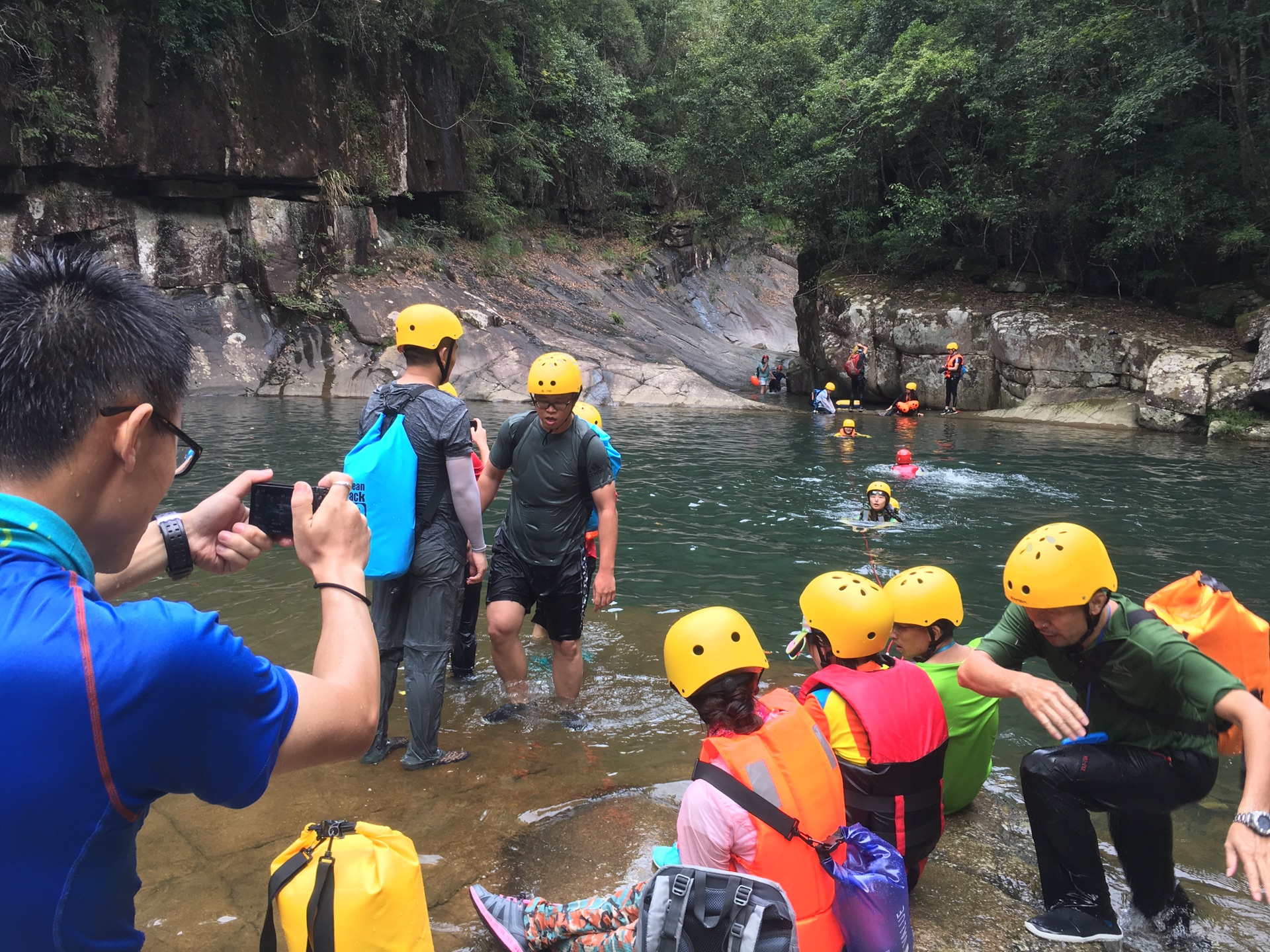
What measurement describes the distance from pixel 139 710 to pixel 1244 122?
24.9 meters

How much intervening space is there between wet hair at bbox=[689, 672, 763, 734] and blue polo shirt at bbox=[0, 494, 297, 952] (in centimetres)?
161

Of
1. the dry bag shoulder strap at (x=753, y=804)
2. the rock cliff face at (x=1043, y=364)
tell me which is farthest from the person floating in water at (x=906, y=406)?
the dry bag shoulder strap at (x=753, y=804)

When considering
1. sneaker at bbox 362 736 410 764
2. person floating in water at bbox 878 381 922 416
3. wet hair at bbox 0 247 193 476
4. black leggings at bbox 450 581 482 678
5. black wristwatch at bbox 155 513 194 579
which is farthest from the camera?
person floating in water at bbox 878 381 922 416

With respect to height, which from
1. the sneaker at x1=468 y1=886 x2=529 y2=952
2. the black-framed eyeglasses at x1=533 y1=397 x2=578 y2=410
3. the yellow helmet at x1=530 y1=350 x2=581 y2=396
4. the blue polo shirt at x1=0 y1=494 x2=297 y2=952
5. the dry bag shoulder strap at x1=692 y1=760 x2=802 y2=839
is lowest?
the sneaker at x1=468 y1=886 x2=529 y2=952

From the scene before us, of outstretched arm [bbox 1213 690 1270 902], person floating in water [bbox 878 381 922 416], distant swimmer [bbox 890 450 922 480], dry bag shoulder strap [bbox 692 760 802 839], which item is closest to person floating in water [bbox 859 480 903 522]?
distant swimmer [bbox 890 450 922 480]

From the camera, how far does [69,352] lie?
1.30 m

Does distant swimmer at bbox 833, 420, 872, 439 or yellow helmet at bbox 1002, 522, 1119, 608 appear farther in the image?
distant swimmer at bbox 833, 420, 872, 439

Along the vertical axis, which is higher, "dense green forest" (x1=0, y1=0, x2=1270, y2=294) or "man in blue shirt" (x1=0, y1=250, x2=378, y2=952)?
"dense green forest" (x1=0, y1=0, x2=1270, y2=294)

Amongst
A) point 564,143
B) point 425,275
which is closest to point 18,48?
point 425,275

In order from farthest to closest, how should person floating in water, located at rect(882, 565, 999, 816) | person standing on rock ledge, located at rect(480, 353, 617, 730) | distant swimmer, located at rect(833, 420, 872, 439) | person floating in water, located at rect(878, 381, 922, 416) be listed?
1. person floating in water, located at rect(878, 381, 922, 416)
2. distant swimmer, located at rect(833, 420, 872, 439)
3. person standing on rock ledge, located at rect(480, 353, 617, 730)
4. person floating in water, located at rect(882, 565, 999, 816)

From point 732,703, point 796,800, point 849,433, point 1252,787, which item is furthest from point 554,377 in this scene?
point 849,433

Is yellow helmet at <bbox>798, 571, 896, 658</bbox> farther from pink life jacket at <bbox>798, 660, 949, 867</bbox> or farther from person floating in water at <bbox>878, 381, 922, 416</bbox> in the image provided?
person floating in water at <bbox>878, 381, 922, 416</bbox>

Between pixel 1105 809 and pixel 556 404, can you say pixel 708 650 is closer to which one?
pixel 1105 809

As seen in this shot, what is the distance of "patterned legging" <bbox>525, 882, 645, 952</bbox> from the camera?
290 centimetres
